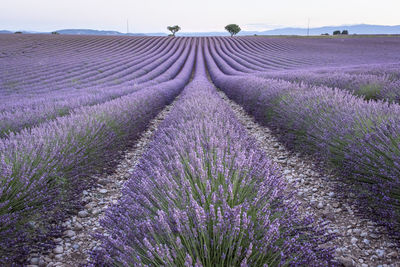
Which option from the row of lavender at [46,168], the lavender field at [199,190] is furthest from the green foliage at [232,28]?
the row of lavender at [46,168]

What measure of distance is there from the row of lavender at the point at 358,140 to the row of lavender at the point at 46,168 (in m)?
2.68

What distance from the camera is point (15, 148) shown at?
91.4 inches

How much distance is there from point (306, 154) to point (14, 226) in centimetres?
347

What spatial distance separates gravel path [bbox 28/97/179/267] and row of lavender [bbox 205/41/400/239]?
7.08ft

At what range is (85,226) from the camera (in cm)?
238

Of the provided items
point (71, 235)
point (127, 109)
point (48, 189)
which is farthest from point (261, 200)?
point (127, 109)

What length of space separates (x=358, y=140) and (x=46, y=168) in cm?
293

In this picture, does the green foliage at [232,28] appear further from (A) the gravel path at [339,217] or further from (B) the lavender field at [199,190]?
(A) the gravel path at [339,217]

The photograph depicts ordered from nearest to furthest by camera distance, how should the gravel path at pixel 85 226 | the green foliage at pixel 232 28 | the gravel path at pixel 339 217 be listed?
the gravel path at pixel 339 217, the gravel path at pixel 85 226, the green foliage at pixel 232 28

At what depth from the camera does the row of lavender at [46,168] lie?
1854 millimetres

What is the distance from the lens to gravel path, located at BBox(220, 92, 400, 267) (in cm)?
179

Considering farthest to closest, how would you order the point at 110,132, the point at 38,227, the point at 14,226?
the point at 110,132 < the point at 38,227 < the point at 14,226

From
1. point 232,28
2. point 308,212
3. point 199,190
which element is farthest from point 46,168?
point 232,28

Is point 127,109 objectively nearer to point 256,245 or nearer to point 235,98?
point 256,245
